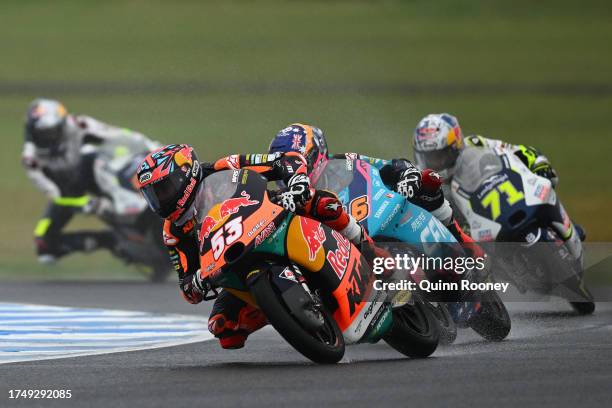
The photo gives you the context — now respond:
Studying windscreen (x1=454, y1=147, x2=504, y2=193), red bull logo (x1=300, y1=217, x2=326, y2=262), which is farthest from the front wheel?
red bull logo (x1=300, y1=217, x2=326, y2=262)

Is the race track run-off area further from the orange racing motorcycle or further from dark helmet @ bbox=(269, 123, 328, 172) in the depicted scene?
the orange racing motorcycle

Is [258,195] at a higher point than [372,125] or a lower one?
higher

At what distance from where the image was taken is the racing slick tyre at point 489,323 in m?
Answer: 9.43

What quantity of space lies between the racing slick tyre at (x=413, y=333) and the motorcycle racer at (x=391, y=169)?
988 mm

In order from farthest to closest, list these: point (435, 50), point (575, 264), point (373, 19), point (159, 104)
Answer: point (373, 19)
point (435, 50)
point (159, 104)
point (575, 264)

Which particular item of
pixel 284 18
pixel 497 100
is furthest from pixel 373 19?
pixel 497 100

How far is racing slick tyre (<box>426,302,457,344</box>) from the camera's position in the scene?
29.3 ft

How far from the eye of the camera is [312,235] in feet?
25.5

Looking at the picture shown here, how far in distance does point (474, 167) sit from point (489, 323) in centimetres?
204

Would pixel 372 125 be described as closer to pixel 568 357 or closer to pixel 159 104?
pixel 159 104

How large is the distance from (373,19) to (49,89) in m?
8.71

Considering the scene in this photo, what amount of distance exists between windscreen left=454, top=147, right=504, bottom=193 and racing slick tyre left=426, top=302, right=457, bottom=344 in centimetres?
205

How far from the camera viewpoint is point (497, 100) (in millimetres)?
30438

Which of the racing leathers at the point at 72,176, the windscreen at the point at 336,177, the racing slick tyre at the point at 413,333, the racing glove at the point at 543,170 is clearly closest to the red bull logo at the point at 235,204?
the racing slick tyre at the point at 413,333
